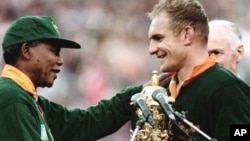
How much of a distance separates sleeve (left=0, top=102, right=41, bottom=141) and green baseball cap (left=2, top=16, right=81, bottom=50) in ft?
1.27

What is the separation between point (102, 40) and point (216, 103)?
4140 millimetres

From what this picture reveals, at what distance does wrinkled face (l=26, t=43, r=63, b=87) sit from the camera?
15.2 feet

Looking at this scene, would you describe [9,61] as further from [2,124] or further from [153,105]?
[153,105]

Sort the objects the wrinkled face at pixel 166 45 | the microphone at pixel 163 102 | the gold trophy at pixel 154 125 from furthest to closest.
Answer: the wrinkled face at pixel 166 45 < the gold trophy at pixel 154 125 < the microphone at pixel 163 102

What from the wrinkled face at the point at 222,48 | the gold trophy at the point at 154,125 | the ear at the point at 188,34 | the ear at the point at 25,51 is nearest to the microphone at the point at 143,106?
the gold trophy at the point at 154,125

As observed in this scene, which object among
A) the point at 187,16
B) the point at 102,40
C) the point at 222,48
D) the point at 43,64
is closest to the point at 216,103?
the point at 187,16

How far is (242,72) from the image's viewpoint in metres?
8.05

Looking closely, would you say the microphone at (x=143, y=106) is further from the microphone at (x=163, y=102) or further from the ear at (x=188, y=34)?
the ear at (x=188, y=34)

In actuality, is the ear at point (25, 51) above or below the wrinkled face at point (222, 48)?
below

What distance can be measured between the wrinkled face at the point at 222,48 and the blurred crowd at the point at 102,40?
2.32 meters

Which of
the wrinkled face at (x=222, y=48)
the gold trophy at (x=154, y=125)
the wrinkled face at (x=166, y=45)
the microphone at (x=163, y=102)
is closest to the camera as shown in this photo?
the microphone at (x=163, y=102)

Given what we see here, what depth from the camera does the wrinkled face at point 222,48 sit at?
218 inches

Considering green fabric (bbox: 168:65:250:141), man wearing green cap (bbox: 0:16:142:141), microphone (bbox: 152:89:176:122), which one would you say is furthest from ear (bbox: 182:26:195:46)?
man wearing green cap (bbox: 0:16:142:141)

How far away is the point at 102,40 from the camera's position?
27.8 feet
